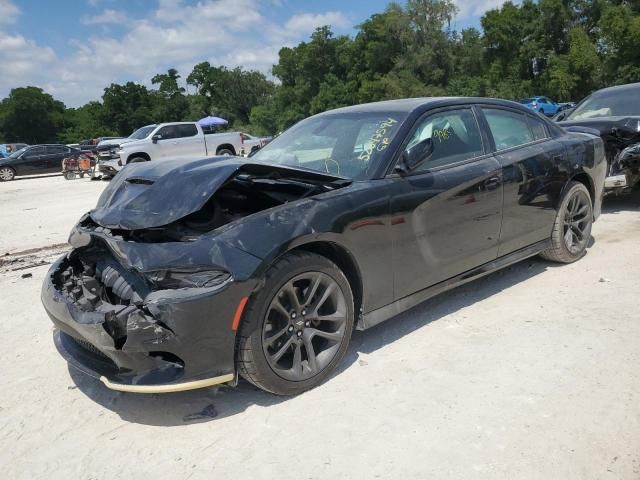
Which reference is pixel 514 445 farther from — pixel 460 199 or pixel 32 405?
pixel 32 405

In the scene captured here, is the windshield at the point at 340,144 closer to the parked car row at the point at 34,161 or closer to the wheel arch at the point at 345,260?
the wheel arch at the point at 345,260

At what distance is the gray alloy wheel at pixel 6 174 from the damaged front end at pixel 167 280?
22.6m

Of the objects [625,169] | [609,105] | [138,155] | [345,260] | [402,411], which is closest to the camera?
[402,411]

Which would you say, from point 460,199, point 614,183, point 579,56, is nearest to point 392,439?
point 460,199

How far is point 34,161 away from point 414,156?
79.7 feet

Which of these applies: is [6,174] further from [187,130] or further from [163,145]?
[187,130]

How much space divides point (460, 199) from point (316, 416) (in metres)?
1.86

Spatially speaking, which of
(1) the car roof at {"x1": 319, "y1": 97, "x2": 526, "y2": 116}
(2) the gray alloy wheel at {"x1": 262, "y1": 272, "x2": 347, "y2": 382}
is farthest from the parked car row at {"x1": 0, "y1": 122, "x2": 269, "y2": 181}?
(2) the gray alloy wheel at {"x1": 262, "y1": 272, "x2": 347, "y2": 382}

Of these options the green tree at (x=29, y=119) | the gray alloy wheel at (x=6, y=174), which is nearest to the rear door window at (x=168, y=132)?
the gray alloy wheel at (x=6, y=174)

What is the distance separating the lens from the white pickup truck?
1852 centimetres

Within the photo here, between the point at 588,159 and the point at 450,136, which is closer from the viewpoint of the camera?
the point at 450,136

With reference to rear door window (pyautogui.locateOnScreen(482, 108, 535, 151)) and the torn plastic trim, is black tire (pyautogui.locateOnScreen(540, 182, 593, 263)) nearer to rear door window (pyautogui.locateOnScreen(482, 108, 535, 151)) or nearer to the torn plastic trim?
rear door window (pyautogui.locateOnScreen(482, 108, 535, 151))

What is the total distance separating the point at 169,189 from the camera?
3.20 m

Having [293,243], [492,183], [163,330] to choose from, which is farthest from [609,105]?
[163,330]
